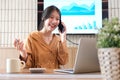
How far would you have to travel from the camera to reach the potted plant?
0.84m

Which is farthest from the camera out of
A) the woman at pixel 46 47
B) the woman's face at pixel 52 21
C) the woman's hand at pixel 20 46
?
the woman's face at pixel 52 21

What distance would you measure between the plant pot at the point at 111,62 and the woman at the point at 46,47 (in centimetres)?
124

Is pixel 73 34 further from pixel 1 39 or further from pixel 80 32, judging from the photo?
pixel 1 39

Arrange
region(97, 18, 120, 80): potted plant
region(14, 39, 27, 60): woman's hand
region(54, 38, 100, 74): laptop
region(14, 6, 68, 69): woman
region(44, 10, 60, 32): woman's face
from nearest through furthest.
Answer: region(97, 18, 120, 80): potted plant
region(54, 38, 100, 74): laptop
region(14, 39, 27, 60): woman's hand
region(14, 6, 68, 69): woman
region(44, 10, 60, 32): woman's face

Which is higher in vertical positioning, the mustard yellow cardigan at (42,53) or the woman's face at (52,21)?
the woman's face at (52,21)

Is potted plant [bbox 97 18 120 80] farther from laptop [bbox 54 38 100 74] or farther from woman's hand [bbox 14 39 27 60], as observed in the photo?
woman's hand [bbox 14 39 27 60]

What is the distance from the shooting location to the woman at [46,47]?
7.17 ft

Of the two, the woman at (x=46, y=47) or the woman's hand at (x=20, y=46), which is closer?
the woman's hand at (x=20, y=46)

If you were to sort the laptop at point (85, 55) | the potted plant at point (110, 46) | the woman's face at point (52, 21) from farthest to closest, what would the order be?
the woman's face at point (52, 21)
the laptop at point (85, 55)
the potted plant at point (110, 46)

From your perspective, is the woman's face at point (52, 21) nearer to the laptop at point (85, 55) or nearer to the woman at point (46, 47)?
the woman at point (46, 47)

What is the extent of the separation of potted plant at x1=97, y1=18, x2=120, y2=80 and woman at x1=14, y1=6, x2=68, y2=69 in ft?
4.09

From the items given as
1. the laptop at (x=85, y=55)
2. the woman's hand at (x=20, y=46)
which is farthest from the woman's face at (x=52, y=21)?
the laptop at (x=85, y=55)

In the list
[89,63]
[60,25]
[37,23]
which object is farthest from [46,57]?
[37,23]

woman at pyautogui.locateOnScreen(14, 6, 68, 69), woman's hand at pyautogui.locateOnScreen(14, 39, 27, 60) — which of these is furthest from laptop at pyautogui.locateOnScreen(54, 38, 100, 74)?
woman at pyautogui.locateOnScreen(14, 6, 68, 69)
